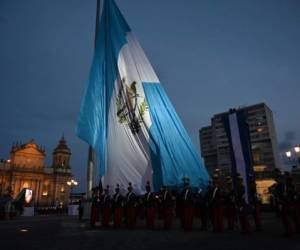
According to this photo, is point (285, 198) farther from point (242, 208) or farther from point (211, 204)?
point (211, 204)

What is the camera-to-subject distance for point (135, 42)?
45.8 feet

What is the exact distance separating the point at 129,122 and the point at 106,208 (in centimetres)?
428

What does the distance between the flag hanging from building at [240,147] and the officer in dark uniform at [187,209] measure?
82.1 inches

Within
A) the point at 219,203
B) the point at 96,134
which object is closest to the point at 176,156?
the point at 219,203

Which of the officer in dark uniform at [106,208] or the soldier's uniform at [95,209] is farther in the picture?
the soldier's uniform at [95,209]

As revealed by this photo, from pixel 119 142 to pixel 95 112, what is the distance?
8.78 ft

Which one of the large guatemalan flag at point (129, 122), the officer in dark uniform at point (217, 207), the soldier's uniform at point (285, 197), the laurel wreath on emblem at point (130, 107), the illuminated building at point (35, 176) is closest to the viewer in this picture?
the soldier's uniform at point (285, 197)

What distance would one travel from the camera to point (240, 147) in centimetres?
1214

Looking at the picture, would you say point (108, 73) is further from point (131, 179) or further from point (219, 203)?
point (219, 203)

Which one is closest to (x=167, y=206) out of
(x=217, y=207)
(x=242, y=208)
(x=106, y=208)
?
(x=217, y=207)

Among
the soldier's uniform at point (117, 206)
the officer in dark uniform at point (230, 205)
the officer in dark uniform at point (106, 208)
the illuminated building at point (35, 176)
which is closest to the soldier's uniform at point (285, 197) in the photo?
the officer in dark uniform at point (230, 205)

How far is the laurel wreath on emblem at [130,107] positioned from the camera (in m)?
12.8

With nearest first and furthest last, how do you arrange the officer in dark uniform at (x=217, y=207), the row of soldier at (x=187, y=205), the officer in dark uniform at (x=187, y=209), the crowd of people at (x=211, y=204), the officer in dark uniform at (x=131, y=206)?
the crowd of people at (x=211, y=204) < the officer in dark uniform at (x=217, y=207) < the row of soldier at (x=187, y=205) < the officer in dark uniform at (x=187, y=209) < the officer in dark uniform at (x=131, y=206)

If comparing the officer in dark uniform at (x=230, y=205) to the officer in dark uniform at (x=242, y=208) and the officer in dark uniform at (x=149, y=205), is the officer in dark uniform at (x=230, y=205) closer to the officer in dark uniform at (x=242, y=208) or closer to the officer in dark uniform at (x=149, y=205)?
the officer in dark uniform at (x=242, y=208)
